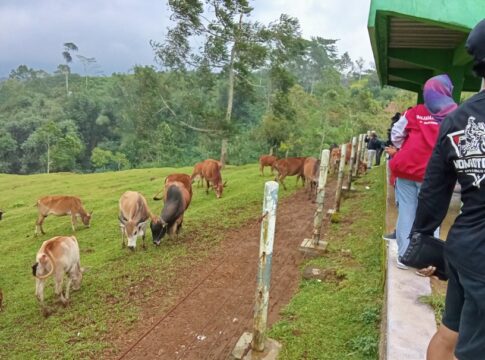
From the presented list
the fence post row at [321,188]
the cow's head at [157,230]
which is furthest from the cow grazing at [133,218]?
the fence post row at [321,188]

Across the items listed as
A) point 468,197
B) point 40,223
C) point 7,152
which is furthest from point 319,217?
point 7,152

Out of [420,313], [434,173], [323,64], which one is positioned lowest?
[420,313]

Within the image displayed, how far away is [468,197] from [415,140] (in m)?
1.94

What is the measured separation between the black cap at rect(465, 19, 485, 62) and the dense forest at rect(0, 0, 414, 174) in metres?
20.2

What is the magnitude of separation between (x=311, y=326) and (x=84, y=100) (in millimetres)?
→ 51838

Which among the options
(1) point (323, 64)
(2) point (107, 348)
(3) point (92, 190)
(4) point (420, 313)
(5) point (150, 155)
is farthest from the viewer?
(1) point (323, 64)

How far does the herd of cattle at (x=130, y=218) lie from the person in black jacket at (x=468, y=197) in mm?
5135

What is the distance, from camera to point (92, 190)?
18547 millimetres

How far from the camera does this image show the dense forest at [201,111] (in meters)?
21.6

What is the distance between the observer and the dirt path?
4.46m

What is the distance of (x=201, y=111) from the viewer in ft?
76.2

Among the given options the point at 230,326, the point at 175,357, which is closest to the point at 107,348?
the point at 175,357

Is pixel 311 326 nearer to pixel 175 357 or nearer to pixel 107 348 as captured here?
pixel 175 357

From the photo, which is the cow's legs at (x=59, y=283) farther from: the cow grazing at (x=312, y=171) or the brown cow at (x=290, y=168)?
the brown cow at (x=290, y=168)
